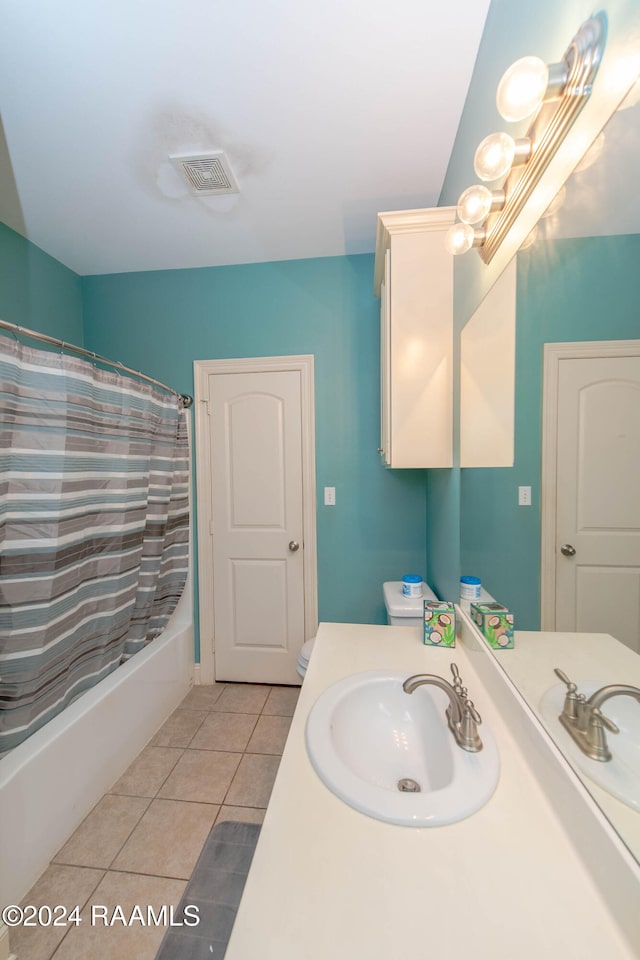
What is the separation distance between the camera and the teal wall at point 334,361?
2.03 metres

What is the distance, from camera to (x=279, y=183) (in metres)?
1.50

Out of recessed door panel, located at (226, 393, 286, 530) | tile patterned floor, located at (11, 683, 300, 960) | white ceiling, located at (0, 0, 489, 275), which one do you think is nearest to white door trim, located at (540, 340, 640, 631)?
white ceiling, located at (0, 0, 489, 275)

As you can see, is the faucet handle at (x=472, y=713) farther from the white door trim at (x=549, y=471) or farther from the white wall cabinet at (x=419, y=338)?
the white wall cabinet at (x=419, y=338)

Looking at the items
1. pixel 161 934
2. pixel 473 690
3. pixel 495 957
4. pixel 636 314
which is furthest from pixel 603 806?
pixel 161 934

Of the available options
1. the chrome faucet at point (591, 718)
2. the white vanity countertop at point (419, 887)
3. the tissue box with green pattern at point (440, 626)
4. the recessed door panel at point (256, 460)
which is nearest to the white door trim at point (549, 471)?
the chrome faucet at point (591, 718)

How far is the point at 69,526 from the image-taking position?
1.25 metres

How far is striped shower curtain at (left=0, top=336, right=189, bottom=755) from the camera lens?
110cm

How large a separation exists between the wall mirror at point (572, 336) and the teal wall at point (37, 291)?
7.64ft

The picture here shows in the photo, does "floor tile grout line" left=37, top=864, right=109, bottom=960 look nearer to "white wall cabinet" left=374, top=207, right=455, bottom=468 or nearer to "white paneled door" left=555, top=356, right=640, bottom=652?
"white paneled door" left=555, top=356, right=640, bottom=652

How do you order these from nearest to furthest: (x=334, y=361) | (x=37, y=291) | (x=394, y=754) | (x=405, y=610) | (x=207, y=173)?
1. (x=394, y=754)
2. (x=207, y=173)
3. (x=405, y=610)
4. (x=37, y=291)
5. (x=334, y=361)

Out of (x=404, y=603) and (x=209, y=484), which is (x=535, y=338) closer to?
(x=404, y=603)

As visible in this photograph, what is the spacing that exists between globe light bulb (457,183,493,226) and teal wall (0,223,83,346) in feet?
7.02

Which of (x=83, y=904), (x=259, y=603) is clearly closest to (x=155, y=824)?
(x=83, y=904)

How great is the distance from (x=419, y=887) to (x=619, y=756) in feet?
1.16
